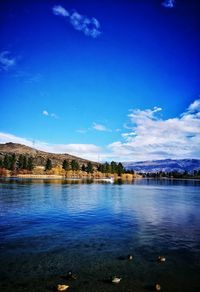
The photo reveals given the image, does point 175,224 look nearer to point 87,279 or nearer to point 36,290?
point 87,279

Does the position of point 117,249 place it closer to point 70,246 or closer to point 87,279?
point 70,246

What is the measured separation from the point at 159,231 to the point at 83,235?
8.54 meters

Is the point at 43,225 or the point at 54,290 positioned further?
the point at 43,225

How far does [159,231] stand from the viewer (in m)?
32.5

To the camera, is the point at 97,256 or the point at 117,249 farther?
the point at 117,249

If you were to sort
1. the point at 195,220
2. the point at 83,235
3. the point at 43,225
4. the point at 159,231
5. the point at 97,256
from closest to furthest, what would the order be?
the point at 97,256 < the point at 83,235 < the point at 159,231 < the point at 43,225 < the point at 195,220

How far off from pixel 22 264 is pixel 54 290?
5058mm

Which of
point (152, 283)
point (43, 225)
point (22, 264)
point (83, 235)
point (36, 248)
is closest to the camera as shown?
point (152, 283)

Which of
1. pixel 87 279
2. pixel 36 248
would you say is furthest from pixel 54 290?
pixel 36 248

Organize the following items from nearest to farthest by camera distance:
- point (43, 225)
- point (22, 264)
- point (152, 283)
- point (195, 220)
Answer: point (152, 283)
point (22, 264)
point (43, 225)
point (195, 220)

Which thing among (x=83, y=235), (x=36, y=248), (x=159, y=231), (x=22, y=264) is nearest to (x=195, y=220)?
(x=159, y=231)

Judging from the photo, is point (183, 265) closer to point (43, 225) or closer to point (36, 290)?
point (36, 290)

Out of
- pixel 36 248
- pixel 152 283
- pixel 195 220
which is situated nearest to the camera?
pixel 152 283

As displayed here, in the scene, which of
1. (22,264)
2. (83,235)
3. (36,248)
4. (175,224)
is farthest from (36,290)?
(175,224)
